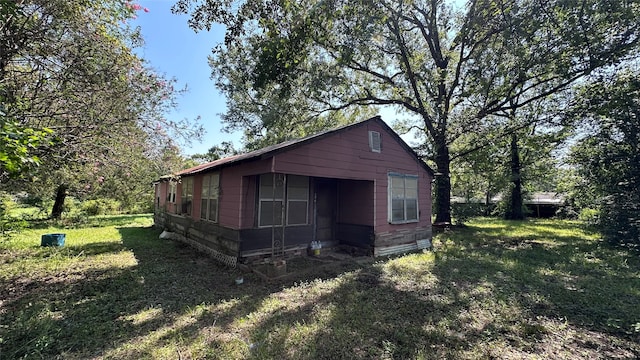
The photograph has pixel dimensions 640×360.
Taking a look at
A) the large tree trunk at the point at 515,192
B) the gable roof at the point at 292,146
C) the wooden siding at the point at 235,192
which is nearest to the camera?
the gable roof at the point at 292,146

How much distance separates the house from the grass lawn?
1128 millimetres

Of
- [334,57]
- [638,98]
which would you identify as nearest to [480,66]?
[638,98]

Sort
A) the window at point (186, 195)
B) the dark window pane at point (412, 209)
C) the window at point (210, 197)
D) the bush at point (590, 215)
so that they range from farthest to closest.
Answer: the bush at point (590, 215) → the window at point (186, 195) → the dark window pane at point (412, 209) → the window at point (210, 197)

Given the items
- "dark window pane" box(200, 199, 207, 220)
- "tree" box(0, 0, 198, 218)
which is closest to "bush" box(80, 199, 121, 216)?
"dark window pane" box(200, 199, 207, 220)

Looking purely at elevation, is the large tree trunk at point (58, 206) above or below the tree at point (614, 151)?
below

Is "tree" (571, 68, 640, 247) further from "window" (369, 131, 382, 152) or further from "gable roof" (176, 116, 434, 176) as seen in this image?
"window" (369, 131, 382, 152)

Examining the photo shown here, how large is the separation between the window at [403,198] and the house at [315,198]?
0.11ft

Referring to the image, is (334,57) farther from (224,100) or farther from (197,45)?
(224,100)

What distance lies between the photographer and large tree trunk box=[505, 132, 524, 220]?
62.2ft

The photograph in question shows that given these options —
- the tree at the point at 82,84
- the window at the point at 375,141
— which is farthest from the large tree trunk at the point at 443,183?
the tree at the point at 82,84

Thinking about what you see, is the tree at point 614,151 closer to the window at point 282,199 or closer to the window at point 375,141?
the window at point 375,141

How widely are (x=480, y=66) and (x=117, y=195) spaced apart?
19658mm

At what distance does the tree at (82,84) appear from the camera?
4.67 meters

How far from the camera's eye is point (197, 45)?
8203mm
